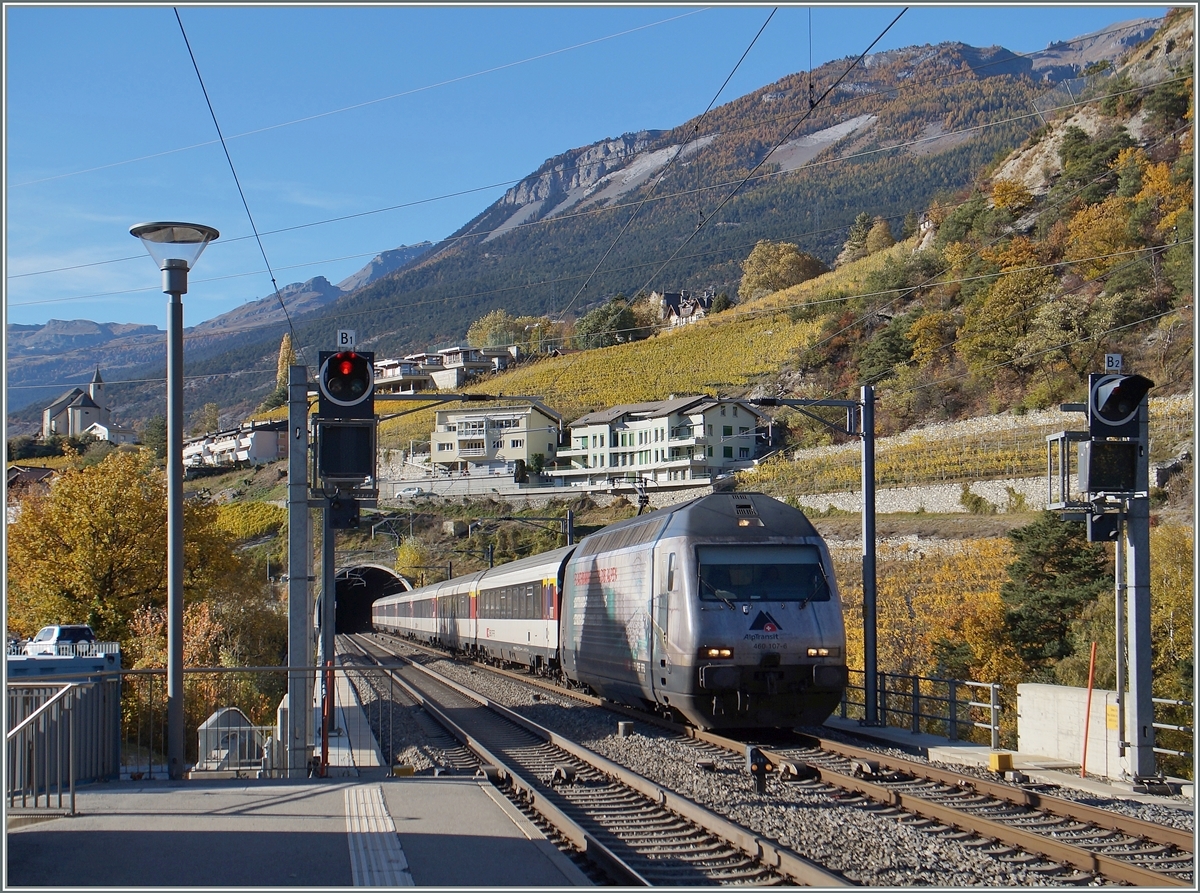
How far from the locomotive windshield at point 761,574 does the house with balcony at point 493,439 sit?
79.2 m

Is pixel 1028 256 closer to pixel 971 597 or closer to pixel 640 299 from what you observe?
pixel 971 597

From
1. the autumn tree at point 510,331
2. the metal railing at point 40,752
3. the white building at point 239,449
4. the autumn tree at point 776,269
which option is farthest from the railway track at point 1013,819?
the autumn tree at point 510,331

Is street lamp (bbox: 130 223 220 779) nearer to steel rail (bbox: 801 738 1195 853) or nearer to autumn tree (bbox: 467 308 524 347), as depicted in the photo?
steel rail (bbox: 801 738 1195 853)

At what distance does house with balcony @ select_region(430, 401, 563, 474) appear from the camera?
96.8 metres

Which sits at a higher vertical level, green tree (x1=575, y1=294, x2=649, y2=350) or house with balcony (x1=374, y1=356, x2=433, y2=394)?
green tree (x1=575, y1=294, x2=649, y2=350)

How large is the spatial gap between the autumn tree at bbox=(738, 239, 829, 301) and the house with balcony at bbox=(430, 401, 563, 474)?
6276 cm

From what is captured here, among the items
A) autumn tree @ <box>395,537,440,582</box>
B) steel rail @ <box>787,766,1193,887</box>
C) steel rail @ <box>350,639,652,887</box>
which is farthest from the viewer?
autumn tree @ <box>395,537,440,582</box>

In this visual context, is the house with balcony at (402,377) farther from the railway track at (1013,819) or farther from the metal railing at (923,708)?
the railway track at (1013,819)

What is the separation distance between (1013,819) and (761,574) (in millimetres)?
6003

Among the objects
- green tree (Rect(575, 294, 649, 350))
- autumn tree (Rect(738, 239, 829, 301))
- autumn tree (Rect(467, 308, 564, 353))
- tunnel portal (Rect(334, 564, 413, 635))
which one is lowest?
tunnel portal (Rect(334, 564, 413, 635))

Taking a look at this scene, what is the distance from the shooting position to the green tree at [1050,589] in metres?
34.7

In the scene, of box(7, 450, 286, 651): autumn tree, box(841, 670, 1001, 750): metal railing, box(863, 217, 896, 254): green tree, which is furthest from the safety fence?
box(863, 217, 896, 254): green tree

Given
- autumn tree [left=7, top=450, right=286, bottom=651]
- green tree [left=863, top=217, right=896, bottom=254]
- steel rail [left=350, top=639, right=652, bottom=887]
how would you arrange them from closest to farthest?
steel rail [left=350, top=639, right=652, bottom=887] → autumn tree [left=7, top=450, right=286, bottom=651] → green tree [left=863, top=217, right=896, bottom=254]

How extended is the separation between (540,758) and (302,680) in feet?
13.1
